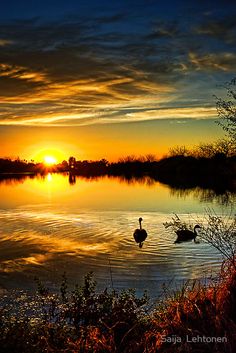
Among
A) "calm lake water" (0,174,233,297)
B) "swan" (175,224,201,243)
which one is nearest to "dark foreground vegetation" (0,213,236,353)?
"calm lake water" (0,174,233,297)

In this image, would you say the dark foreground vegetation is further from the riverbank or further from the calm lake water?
the calm lake water

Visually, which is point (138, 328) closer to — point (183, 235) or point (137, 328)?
point (137, 328)

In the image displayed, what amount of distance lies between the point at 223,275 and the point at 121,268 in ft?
23.9

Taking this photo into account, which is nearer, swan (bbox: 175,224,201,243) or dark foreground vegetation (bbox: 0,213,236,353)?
dark foreground vegetation (bbox: 0,213,236,353)

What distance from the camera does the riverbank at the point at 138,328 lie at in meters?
6.61

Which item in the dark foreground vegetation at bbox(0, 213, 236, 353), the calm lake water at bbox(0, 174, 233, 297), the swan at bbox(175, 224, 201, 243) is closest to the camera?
the dark foreground vegetation at bbox(0, 213, 236, 353)

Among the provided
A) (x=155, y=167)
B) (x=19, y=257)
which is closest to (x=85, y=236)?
(x=19, y=257)

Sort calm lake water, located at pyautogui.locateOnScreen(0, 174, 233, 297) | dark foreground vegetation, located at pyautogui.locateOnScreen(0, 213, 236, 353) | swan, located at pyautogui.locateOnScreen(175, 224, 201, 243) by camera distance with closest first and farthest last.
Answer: dark foreground vegetation, located at pyautogui.locateOnScreen(0, 213, 236, 353) → calm lake water, located at pyautogui.locateOnScreen(0, 174, 233, 297) → swan, located at pyautogui.locateOnScreen(175, 224, 201, 243)

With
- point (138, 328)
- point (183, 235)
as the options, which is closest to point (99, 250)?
point (183, 235)

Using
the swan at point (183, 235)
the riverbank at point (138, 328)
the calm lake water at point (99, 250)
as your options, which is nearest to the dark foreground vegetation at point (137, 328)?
the riverbank at point (138, 328)

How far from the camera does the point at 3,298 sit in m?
11.8

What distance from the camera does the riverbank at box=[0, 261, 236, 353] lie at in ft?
21.7

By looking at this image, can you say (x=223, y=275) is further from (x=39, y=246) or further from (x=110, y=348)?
(x=39, y=246)

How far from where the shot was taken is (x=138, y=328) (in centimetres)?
786
